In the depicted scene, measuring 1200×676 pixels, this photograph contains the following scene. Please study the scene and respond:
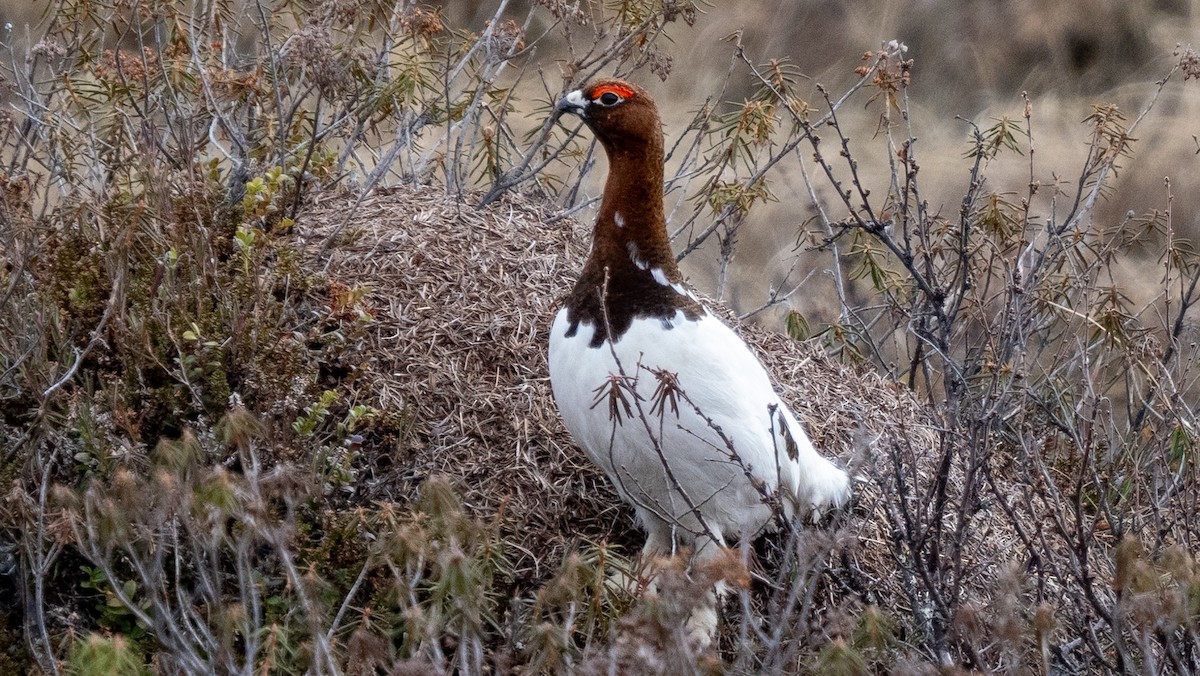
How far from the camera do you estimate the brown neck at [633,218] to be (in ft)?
10.9

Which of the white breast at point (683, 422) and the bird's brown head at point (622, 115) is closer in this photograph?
the white breast at point (683, 422)

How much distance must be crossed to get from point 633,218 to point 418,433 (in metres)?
0.78

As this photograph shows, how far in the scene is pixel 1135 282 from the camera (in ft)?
25.8

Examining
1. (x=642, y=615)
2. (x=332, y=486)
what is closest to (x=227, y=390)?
(x=332, y=486)

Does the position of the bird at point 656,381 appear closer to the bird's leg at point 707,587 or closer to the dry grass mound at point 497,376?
the bird's leg at point 707,587

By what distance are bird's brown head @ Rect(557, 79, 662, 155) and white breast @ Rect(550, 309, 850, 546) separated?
0.47m

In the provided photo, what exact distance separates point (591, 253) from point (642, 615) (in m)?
1.64

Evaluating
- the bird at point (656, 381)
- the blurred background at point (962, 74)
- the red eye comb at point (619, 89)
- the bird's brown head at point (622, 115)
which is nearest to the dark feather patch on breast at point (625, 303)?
the bird at point (656, 381)

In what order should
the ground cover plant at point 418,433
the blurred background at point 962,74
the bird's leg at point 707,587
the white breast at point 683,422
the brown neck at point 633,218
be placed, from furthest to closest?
1. the blurred background at point 962,74
2. the brown neck at point 633,218
3. the white breast at point 683,422
4. the ground cover plant at point 418,433
5. the bird's leg at point 707,587

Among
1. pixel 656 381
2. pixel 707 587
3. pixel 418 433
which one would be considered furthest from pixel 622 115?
pixel 707 587

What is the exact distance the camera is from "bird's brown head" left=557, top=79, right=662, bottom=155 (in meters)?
3.40

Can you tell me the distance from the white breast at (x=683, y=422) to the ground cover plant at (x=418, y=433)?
19cm

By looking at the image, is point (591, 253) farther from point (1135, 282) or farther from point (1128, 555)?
point (1135, 282)

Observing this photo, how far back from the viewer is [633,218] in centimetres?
335
